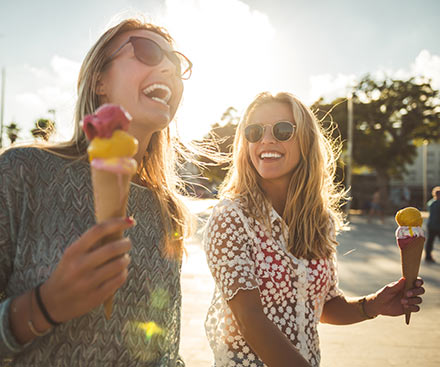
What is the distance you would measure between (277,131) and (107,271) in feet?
5.21

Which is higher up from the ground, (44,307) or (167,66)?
(167,66)

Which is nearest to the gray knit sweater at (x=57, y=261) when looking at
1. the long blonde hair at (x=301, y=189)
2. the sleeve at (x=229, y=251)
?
the sleeve at (x=229, y=251)

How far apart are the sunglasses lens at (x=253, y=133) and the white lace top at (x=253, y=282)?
17.8 inches

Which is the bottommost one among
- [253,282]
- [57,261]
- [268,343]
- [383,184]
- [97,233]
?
[268,343]

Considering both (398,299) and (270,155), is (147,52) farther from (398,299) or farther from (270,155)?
(398,299)

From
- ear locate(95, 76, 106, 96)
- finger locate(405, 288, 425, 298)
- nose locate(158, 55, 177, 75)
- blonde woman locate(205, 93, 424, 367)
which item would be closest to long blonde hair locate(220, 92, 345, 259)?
blonde woman locate(205, 93, 424, 367)

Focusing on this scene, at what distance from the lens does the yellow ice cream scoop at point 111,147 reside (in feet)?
3.27

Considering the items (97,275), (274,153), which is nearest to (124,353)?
(97,275)

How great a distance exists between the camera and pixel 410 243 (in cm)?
207

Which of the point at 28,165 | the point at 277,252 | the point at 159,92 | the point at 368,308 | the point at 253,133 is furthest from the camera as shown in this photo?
the point at 253,133

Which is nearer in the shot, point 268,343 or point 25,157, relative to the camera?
point 25,157

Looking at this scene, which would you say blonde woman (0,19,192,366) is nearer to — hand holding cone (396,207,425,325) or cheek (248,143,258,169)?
cheek (248,143,258,169)

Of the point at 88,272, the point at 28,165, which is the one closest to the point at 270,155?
the point at 28,165

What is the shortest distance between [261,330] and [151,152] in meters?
1.09
